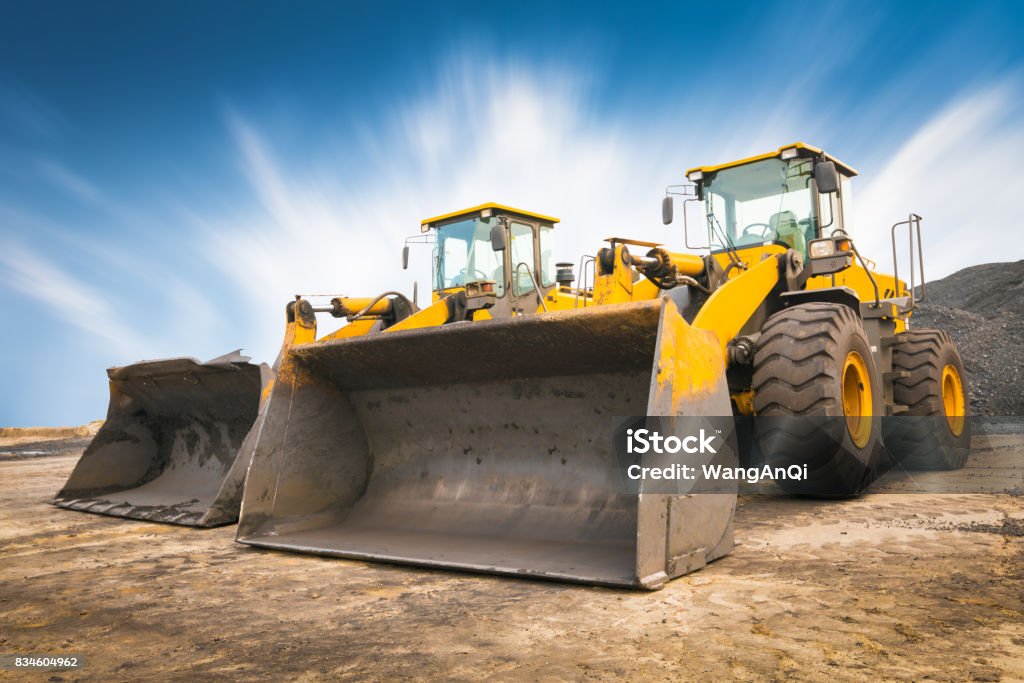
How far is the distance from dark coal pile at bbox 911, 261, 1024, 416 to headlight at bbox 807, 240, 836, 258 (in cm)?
658

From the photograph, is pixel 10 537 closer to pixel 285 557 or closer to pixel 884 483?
pixel 285 557

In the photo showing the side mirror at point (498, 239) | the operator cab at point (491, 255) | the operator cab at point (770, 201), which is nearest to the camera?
the operator cab at point (770, 201)

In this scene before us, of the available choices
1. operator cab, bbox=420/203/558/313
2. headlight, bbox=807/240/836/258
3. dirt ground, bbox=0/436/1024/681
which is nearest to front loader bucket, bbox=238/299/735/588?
dirt ground, bbox=0/436/1024/681

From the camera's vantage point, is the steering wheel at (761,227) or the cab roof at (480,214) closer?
the steering wheel at (761,227)

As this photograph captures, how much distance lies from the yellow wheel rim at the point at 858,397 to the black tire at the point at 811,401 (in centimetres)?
2

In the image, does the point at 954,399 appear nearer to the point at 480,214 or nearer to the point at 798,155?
the point at 798,155

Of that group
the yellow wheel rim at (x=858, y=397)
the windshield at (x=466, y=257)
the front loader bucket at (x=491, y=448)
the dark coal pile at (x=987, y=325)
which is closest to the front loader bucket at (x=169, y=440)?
the front loader bucket at (x=491, y=448)

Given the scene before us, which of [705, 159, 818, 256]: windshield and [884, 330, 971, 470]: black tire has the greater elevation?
[705, 159, 818, 256]: windshield

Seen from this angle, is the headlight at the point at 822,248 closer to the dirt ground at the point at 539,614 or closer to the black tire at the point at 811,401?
the black tire at the point at 811,401

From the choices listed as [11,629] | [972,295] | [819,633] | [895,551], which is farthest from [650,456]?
[972,295]

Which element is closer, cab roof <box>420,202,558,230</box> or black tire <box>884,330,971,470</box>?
black tire <box>884,330,971,470</box>

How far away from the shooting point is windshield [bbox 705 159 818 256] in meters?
6.89

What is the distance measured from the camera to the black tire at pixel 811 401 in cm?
494

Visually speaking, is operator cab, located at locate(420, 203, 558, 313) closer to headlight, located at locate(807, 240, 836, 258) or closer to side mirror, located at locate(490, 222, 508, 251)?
side mirror, located at locate(490, 222, 508, 251)
